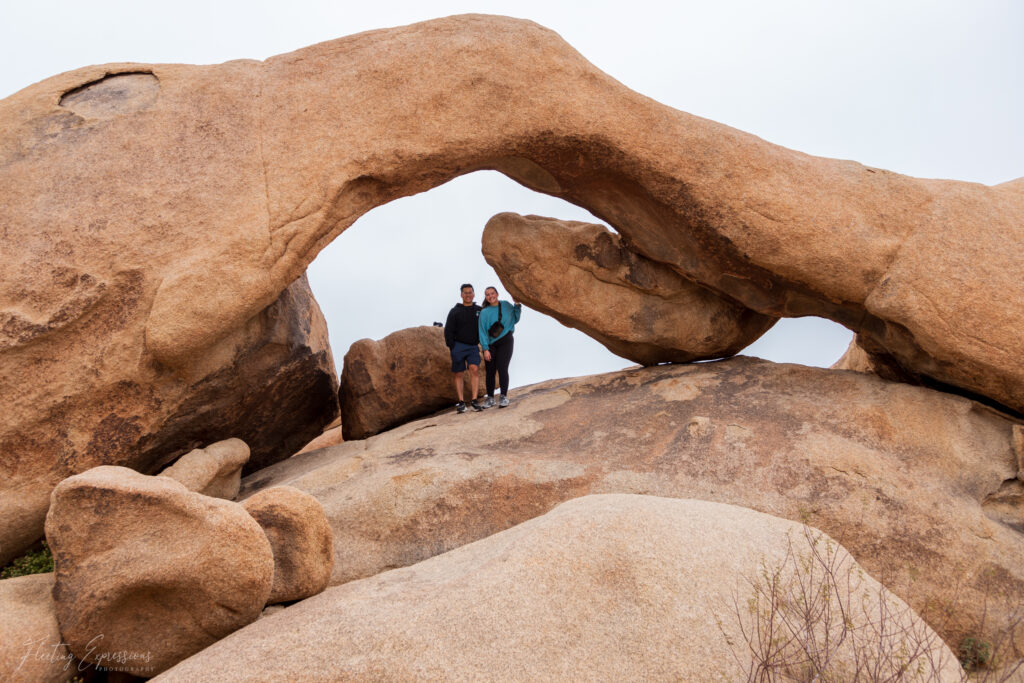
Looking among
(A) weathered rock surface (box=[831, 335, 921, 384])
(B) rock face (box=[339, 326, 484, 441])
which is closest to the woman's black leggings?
(B) rock face (box=[339, 326, 484, 441])

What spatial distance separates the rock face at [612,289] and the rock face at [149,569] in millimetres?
5269

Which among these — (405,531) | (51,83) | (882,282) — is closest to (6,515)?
(405,531)

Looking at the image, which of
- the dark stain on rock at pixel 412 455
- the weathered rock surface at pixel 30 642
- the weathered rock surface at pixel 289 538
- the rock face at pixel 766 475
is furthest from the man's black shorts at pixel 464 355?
the weathered rock surface at pixel 30 642

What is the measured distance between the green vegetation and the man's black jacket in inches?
200

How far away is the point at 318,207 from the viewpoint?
8023mm

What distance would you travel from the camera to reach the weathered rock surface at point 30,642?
526 centimetres

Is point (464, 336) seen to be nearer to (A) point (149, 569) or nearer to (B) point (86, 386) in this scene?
(B) point (86, 386)

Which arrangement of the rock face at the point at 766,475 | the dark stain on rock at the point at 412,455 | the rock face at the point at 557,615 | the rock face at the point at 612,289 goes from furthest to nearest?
the rock face at the point at 612,289
the dark stain on rock at the point at 412,455
the rock face at the point at 766,475
the rock face at the point at 557,615

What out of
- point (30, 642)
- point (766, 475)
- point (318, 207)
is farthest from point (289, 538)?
point (766, 475)

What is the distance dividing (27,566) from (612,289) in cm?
660

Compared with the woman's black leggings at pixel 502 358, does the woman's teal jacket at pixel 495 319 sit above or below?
above

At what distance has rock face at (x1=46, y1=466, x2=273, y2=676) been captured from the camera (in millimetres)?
5285

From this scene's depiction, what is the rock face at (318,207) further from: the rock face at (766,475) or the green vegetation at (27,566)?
the rock face at (766,475)

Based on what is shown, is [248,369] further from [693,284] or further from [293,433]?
[693,284]
